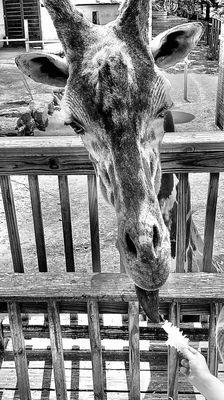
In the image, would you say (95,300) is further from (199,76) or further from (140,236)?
(199,76)

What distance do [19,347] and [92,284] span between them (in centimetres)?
49

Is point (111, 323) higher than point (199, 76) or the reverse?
higher

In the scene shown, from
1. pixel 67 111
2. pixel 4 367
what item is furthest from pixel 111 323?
pixel 67 111

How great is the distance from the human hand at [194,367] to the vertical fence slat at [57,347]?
0.55 metres

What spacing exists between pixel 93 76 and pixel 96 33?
22 cm

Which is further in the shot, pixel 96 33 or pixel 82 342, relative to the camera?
pixel 82 342

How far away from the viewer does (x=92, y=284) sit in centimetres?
216

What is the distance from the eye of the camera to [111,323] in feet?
10.2

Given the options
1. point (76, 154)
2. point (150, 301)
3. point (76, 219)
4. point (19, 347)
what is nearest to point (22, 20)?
point (76, 219)

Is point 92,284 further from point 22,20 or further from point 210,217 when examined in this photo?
point 22,20

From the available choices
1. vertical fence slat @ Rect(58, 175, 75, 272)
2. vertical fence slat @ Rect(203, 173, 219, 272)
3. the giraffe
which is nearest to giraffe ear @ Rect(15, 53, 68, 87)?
the giraffe

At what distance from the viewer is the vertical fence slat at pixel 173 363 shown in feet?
7.16

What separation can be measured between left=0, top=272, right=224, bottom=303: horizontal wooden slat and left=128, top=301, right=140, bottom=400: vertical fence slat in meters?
0.07

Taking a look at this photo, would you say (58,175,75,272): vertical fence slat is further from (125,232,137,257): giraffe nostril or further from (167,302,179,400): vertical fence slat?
(125,232,137,257): giraffe nostril
